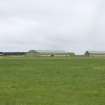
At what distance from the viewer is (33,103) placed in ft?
59.9

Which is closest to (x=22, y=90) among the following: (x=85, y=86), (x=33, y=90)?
(x=33, y=90)

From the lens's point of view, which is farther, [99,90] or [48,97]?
[99,90]

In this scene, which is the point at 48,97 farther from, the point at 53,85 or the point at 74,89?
the point at 53,85

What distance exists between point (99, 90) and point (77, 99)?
4.30 meters

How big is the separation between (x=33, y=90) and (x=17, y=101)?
4.58 meters

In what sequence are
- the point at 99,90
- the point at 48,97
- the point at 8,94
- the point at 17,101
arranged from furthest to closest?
the point at 99,90 < the point at 8,94 < the point at 48,97 < the point at 17,101

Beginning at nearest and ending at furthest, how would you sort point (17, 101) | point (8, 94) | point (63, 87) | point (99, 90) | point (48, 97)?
point (17, 101)
point (48, 97)
point (8, 94)
point (99, 90)
point (63, 87)

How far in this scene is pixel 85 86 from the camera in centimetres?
2547

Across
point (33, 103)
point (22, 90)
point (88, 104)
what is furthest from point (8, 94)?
point (88, 104)

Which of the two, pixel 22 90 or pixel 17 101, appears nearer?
pixel 17 101

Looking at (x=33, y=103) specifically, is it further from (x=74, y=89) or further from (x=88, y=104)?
(x=74, y=89)

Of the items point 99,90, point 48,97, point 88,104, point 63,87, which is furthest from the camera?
point 63,87

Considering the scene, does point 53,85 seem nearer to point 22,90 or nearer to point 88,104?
point 22,90

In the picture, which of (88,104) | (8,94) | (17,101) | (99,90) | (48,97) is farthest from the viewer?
(99,90)
